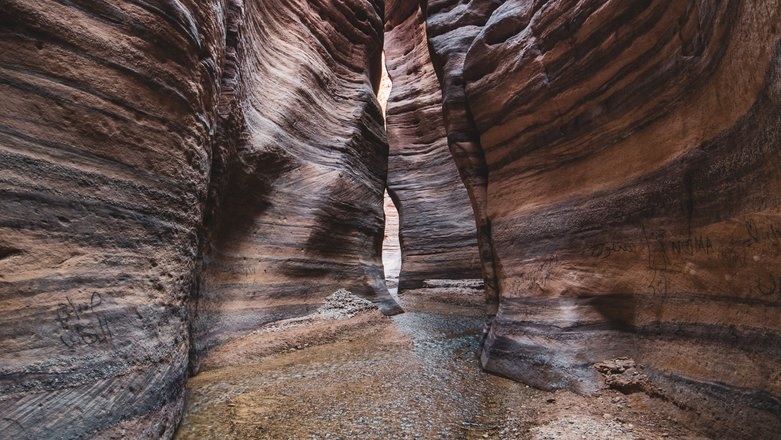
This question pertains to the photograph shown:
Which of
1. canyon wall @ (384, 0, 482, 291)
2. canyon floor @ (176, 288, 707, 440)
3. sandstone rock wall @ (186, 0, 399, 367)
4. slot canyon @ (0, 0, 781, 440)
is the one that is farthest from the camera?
canyon wall @ (384, 0, 482, 291)

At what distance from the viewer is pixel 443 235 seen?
12.0m

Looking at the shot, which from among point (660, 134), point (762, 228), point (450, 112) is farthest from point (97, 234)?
point (450, 112)

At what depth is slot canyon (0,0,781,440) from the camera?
187 centimetres

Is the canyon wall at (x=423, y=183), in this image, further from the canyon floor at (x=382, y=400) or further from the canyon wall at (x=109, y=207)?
the canyon wall at (x=109, y=207)

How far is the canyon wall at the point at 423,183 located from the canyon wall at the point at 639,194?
22.7 ft

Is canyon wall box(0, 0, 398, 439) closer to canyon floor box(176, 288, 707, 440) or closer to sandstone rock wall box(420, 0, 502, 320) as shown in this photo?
canyon floor box(176, 288, 707, 440)

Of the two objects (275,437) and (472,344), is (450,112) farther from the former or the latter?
(275,437)

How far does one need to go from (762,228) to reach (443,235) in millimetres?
10088

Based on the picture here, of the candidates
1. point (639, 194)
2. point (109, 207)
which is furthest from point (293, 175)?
point (639, 194)

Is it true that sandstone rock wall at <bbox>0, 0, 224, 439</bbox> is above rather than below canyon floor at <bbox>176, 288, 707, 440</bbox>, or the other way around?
above

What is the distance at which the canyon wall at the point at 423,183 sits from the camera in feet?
38.3

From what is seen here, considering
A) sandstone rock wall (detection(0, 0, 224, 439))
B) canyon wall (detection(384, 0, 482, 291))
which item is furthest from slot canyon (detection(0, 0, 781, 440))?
canyon wall (detection(384, 0, 482, 291))

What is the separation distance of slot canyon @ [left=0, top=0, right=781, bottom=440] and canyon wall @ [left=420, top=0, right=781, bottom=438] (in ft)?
0.06

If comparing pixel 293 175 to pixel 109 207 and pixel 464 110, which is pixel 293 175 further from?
pixel 109 207
